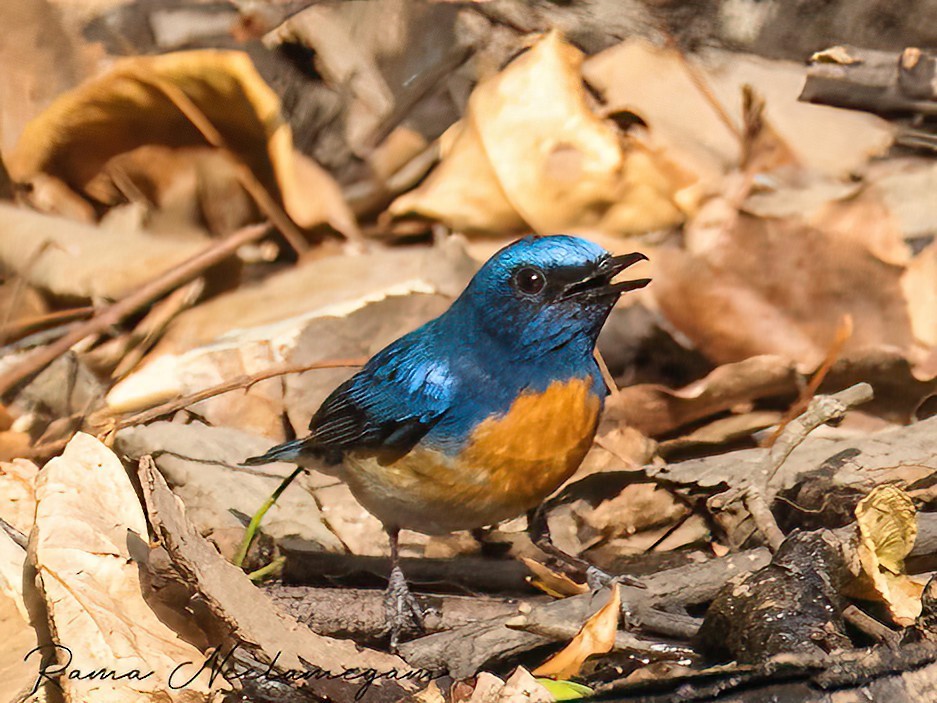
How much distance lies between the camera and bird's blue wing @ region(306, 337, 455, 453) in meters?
3.45

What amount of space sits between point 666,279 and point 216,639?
2.55 metres

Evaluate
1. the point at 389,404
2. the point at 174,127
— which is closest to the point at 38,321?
the point at 174,127

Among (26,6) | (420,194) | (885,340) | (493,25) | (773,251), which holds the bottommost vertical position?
(885,340)

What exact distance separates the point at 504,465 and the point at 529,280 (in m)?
0.56

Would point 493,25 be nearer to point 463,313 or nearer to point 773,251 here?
point 773,251

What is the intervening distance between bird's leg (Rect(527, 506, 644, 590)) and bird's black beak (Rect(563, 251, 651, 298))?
85cm

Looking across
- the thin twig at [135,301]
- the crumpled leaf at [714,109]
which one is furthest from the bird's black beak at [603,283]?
the thin twig at [135,301]

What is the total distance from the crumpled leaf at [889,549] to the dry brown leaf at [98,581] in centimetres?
171

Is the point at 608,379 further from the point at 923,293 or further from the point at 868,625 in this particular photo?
the point at 868,625

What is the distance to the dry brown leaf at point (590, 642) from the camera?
2916mm

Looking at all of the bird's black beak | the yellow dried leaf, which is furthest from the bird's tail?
the bird's black beak

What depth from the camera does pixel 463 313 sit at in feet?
11.8

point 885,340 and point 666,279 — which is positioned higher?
point 666,279

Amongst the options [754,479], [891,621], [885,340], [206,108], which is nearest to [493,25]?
[206,108]
